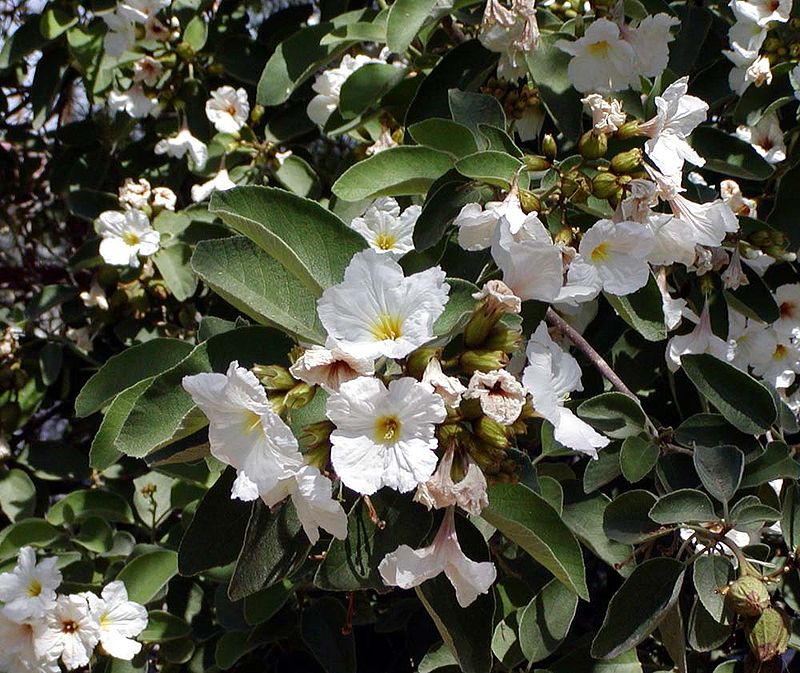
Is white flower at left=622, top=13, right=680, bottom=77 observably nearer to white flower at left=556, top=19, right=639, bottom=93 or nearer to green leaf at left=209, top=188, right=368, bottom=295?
white flower at left=556, top=19, right=639, bottom=93

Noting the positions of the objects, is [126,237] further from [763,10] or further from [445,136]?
[763,10]

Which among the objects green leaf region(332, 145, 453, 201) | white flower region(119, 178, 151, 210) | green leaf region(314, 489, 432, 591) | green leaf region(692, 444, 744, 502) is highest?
green leaf region(332, 145, 453, 201)

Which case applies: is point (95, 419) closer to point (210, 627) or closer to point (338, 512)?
point (210, 627)

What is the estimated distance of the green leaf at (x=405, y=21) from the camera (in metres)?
1.54

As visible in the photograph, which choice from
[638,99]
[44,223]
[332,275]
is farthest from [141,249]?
[44,223]

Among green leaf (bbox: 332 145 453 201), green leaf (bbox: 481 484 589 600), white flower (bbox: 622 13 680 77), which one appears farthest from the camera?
white flower (bbox: 622 13 680 77)

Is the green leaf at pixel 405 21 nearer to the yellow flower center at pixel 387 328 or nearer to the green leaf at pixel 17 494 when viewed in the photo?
the yellow flower center at pixel 387 328

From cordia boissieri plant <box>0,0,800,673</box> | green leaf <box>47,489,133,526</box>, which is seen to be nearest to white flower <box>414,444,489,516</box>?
cordia boissieri plant <box>0,0,800,673</box>

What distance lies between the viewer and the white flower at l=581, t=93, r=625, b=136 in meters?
1.27

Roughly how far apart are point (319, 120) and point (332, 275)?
802mm

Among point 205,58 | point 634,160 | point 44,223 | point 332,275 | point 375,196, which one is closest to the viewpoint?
point 332,275

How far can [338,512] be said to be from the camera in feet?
3.20

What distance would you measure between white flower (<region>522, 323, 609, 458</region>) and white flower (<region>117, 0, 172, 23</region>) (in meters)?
1.30

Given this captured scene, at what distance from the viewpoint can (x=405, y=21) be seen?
61.5 inches
